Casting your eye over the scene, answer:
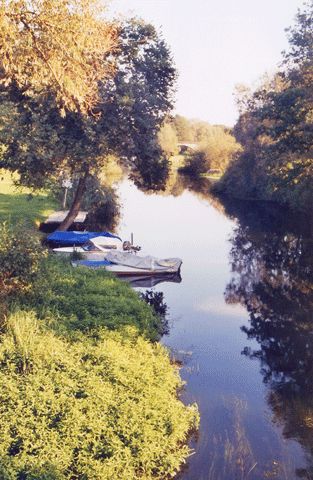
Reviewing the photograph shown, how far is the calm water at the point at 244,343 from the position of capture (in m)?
15.3

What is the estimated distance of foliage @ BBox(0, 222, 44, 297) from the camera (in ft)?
65.3

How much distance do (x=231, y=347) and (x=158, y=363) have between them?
742cm

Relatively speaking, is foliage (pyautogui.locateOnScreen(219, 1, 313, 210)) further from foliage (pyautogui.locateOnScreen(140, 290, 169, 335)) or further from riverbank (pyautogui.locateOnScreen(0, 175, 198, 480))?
riverbank (pyautogui.locateOnScreen(0, 175, 198, 480))

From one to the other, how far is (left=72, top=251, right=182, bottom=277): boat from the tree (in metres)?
8.36

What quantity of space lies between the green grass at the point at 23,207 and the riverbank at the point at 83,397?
24216 millimetres

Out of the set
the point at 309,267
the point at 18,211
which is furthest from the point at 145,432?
the point at 18,211

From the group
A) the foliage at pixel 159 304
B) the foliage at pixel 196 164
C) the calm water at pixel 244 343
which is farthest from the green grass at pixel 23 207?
the foliage at pixel 196 164

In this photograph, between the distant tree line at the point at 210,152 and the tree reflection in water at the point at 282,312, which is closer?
the tree reflection in water at the point at 282,312

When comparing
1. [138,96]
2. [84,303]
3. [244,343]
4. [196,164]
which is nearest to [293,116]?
[138,96]

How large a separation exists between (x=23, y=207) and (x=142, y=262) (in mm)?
23274

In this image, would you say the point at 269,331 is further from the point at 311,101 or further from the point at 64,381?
the point at 311,101

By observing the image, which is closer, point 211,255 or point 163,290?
point 163,290

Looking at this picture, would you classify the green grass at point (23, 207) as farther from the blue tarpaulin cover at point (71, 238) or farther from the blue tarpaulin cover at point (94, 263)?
the blue tarpaulin cover at point (94, 263)

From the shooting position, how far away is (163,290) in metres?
32.2
